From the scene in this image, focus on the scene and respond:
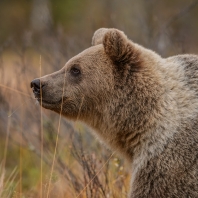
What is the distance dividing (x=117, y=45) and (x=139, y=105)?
1.91 feet

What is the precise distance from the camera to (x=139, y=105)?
17.0ft

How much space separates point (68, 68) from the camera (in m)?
5.53

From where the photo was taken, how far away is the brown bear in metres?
4.87

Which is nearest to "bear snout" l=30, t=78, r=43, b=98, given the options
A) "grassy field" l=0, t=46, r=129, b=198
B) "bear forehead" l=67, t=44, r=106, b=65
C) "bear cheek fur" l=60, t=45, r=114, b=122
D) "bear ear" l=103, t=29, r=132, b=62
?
"grassy field" l=0, t=46, r=129, b=198

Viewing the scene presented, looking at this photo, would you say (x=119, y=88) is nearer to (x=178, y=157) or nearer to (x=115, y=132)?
(x=115, y=132)

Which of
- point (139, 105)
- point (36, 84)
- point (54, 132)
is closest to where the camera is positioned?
point (139, 105)

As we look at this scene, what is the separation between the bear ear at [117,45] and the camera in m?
5.22

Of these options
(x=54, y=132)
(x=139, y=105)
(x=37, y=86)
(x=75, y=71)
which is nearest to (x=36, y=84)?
(x=37, y=86)

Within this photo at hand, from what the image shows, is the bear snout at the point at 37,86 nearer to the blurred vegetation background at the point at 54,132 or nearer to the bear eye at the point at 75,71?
the blurred vegetation background at the point at 54,132

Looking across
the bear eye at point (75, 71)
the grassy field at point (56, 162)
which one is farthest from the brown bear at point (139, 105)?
the grassy field at point (56, 162)

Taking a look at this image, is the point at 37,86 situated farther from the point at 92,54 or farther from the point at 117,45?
the point at 117,45

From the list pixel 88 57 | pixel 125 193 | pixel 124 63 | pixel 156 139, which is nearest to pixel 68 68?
pixel 88 57

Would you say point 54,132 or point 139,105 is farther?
point 54,132

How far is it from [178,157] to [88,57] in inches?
52.0
